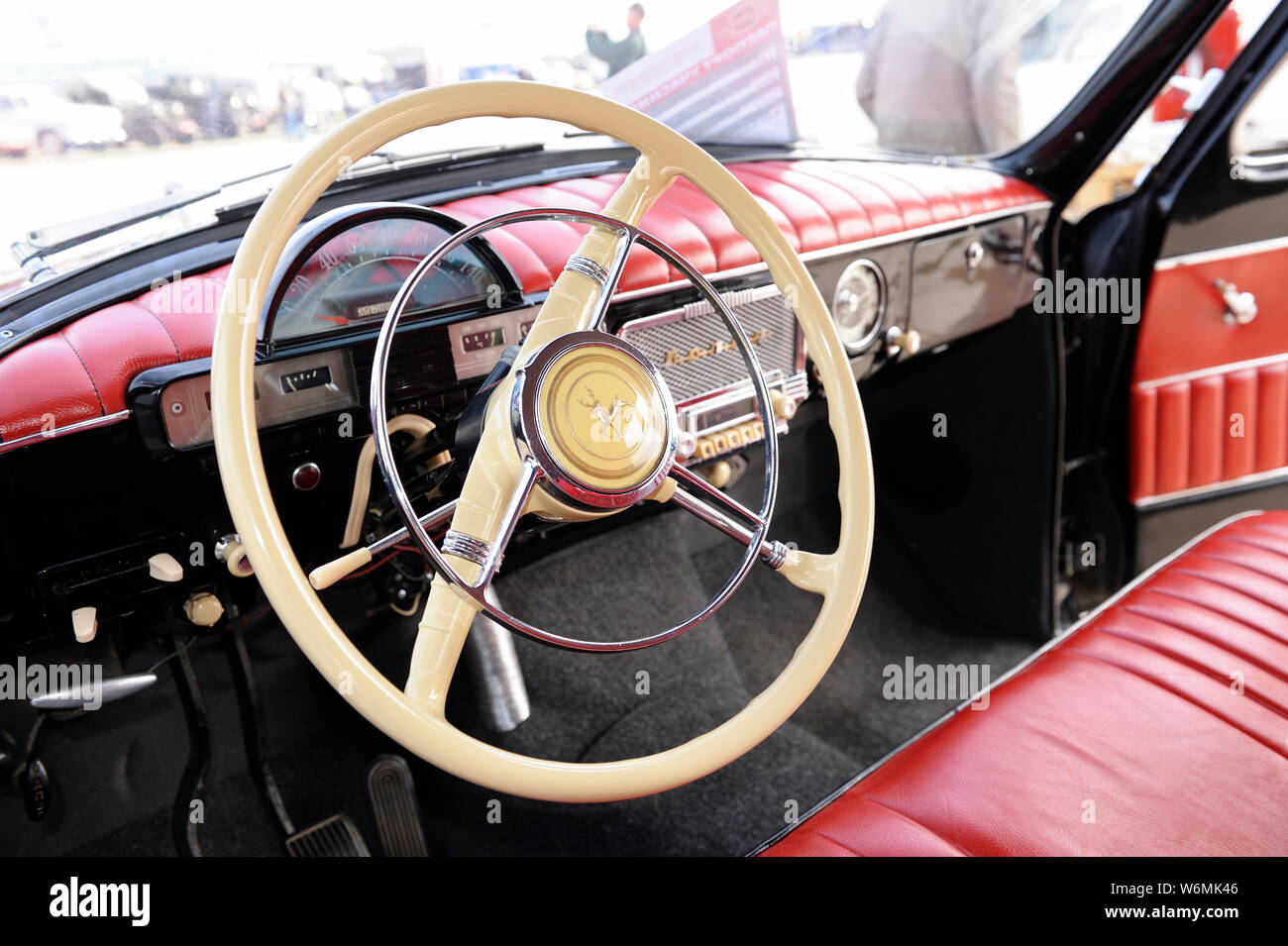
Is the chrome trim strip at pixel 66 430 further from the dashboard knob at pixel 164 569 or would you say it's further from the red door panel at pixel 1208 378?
the red door panel at pixel 1208 378

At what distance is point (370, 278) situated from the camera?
1.14m

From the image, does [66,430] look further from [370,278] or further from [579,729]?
[579,729]

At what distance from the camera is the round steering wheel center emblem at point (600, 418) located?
90 cm

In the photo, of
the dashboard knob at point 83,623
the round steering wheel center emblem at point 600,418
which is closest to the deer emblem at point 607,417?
the round steering wheel center emblem at point 600,418

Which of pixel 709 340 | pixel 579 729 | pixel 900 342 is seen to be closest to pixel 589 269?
pixel 709 340

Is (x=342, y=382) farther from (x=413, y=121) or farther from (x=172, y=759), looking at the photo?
(x=172, y=759)

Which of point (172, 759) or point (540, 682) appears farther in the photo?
point (540, 682)

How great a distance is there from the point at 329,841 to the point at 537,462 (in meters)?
1.11

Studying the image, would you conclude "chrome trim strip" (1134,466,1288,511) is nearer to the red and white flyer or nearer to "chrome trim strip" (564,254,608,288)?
the red and white flyer

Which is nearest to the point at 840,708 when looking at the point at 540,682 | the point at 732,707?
the point at 732,707

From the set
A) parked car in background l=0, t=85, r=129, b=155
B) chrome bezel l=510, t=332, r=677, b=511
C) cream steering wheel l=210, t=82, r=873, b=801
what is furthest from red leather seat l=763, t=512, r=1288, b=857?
parked car in background l=0, t=85, r=129, b=155

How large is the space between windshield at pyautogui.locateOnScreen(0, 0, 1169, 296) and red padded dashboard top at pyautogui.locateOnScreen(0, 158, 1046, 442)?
0.20m

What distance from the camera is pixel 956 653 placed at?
237 centimetres
